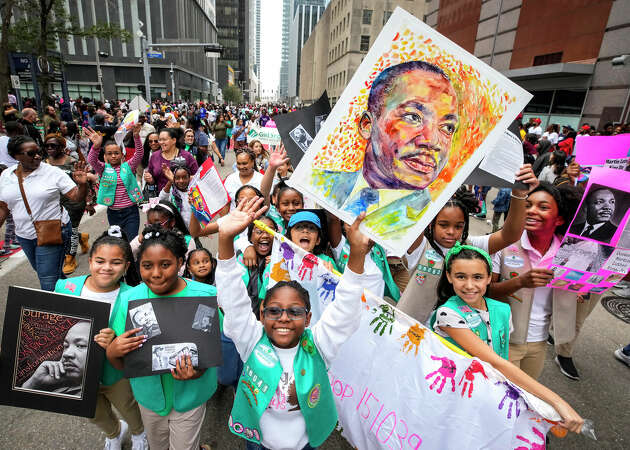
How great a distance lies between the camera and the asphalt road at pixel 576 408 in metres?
2.53

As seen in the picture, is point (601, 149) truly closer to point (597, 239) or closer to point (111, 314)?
point (597, 239)

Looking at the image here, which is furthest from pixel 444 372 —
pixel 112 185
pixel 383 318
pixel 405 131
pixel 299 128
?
pixel 112 185

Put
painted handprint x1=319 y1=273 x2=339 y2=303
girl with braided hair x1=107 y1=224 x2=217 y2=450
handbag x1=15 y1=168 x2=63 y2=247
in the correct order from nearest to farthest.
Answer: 1. girl with braided hair x1=107 y1=224 x2=217 y2=450
2. painted handprint x1=319 y1=273 x2=339 y2=303
3. handbag x1=15 y1=168 x2=63 y2=247

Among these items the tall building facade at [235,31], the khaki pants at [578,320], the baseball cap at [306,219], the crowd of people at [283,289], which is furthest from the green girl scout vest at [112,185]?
the tall building facade at [235,31]

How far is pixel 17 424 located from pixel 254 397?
223 centimetres

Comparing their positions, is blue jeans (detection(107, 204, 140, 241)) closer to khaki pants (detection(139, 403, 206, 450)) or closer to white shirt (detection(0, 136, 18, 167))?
khaki pants (detection(139, 403, 206, 450))

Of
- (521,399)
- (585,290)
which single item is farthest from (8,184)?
(585,290)

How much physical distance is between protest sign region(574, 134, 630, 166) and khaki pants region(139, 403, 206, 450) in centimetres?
449

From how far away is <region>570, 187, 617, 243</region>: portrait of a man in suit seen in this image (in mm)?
2295

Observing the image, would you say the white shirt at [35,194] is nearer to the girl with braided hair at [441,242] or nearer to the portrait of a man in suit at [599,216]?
the girl with braided hair at [441,242]

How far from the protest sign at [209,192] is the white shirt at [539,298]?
2508 mm

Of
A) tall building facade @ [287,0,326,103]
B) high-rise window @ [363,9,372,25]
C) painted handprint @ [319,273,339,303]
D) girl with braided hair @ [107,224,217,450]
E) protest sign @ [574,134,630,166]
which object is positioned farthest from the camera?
tall building facade @ [287,0,326,103]

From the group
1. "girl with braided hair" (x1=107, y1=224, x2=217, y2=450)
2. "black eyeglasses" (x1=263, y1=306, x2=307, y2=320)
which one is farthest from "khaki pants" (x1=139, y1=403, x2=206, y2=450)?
"black eyeglasses" (x1=263, y1=306, x2=307, y2=320)

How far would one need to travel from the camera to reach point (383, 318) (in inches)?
84.4
